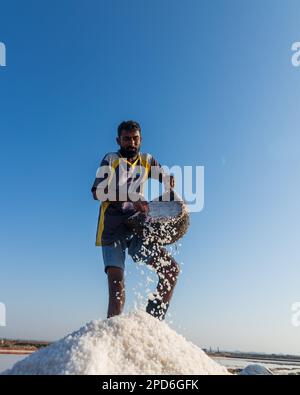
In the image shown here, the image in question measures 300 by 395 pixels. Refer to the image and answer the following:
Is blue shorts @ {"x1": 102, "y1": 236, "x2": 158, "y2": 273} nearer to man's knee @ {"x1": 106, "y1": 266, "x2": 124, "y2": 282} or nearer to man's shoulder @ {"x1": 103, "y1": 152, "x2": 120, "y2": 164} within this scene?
man's knee @ {"x1": 106, "y1": 266, "x2": 124, "y2": 282}

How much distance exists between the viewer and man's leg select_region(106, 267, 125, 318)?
3533 millimetres

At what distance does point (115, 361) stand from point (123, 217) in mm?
1565

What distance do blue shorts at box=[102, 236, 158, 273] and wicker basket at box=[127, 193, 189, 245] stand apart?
71 mm

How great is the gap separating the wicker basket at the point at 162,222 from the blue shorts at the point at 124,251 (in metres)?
0.07

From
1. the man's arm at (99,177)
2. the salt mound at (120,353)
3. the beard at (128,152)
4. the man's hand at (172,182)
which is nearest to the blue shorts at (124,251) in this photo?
the man's arm at (99,177)

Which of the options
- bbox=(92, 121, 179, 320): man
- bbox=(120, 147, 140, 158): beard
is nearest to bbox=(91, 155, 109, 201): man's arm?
bbox=(92, 121, 179, 320): man

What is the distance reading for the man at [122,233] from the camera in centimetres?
368

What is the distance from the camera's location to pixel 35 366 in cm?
240

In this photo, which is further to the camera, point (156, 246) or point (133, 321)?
point (156, 246)

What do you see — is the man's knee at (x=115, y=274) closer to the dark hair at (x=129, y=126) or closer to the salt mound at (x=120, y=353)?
the salt mound at (x=120, y=353)

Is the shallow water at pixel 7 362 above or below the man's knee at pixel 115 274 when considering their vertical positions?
below
